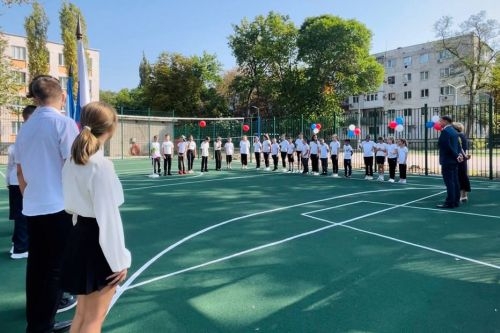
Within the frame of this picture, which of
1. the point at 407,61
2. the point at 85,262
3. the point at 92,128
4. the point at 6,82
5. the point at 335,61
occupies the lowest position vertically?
the point at 85,262

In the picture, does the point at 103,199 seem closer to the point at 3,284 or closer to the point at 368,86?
the point at 3,284

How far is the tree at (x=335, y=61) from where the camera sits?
1762 inches

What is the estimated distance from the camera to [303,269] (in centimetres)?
543

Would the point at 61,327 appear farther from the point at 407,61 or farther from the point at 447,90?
the point at 407,61

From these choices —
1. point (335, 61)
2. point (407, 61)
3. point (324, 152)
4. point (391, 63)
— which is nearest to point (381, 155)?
point (324, 152)

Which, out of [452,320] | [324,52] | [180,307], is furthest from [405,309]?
[324,52]

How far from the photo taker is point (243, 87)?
52625mm

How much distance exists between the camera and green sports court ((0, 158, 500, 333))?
396 centimetres

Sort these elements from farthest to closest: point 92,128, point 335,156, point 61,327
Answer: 1. point 335,156
2. point 61,327
3. point 92,128

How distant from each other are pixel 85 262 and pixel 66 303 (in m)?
2.26

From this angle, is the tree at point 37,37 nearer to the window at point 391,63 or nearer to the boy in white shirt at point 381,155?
the boy in white shirt at point 381,155

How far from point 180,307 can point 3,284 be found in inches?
92.9

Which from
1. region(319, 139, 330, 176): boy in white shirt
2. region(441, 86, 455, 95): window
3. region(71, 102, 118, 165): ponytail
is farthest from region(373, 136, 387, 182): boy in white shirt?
region(441, 86, 455, 95): window

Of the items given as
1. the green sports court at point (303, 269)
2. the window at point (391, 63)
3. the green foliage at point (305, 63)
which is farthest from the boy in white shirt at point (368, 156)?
the window at point (391, 63)
